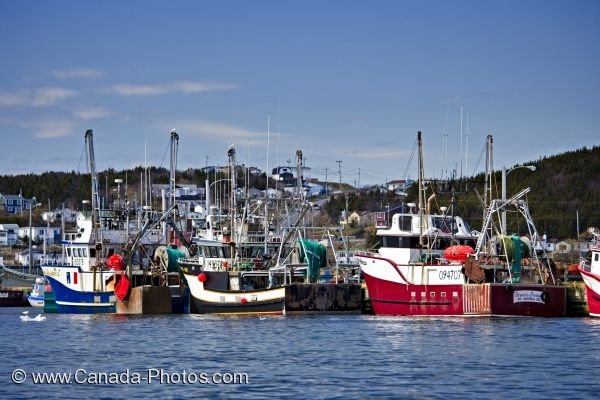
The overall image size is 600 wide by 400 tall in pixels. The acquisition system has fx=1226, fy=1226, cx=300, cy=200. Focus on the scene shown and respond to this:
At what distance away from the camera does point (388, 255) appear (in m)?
76.4

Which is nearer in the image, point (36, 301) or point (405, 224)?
point (405, 224)

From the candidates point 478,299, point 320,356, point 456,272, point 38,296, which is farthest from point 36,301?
point 320,356

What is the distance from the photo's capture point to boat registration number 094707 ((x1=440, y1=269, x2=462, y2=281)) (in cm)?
6925

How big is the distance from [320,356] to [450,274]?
2074 cm

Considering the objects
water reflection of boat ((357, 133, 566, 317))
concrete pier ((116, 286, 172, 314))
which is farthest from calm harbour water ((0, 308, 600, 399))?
concrete pier ((116, 286, 172, 314))

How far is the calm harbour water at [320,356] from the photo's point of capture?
132 feet

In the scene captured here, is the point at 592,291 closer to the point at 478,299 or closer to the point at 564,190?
the point at 478,299

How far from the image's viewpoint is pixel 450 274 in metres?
69.7


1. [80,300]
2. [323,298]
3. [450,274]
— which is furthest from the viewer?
[80,300]

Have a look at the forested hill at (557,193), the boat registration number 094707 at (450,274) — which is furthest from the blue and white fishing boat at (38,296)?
the forested hill at (557,193)

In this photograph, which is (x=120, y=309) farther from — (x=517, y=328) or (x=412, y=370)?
(x=412, y=370)

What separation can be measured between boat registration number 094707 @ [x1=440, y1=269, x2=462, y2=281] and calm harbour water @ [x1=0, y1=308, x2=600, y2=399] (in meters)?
2.68

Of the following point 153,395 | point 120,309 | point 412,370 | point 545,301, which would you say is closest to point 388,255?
point 545,301

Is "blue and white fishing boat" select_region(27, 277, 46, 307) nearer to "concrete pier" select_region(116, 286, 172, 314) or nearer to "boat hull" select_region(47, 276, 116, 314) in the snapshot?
"boat hull" select_region(47, 276, 116, 314)
